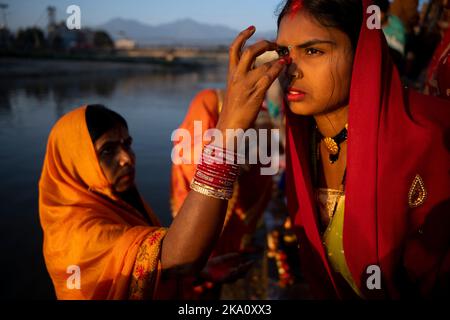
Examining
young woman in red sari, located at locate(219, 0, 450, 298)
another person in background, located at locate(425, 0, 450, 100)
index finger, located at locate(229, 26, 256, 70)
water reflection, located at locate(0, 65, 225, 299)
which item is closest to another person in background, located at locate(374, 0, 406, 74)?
another person in background, located at locate(425, 0, 450, 100)

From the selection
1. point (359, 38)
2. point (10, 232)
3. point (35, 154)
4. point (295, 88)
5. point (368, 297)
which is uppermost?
point (359, 38)

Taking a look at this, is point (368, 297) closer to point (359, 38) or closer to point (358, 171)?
point (358, 171)

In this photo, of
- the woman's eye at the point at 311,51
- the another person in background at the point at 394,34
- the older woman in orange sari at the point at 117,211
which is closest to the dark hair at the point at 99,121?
the older woman in orange sari at the point at 117,211

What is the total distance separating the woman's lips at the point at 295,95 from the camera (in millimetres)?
1528

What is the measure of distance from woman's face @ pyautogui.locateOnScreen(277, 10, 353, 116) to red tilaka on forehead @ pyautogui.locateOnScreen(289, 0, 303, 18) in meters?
0.02

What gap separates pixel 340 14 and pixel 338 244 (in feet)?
3.69

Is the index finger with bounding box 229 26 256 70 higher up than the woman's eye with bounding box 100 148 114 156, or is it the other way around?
the index finger with bounding box 229 26 256 70

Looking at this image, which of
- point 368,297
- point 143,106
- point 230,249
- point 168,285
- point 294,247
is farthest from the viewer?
point 143,106

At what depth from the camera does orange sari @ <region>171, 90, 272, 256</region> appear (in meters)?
3.38

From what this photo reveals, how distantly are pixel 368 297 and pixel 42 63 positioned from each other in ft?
109

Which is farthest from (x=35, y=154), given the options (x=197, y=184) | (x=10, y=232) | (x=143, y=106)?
(x=197, y=184)

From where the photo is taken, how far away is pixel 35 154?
7582 mm

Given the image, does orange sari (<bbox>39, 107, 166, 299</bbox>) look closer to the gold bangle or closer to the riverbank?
the gold bangle

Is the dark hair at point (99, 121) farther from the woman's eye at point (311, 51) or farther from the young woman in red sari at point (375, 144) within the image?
the woman's eye at point (311, 51)
